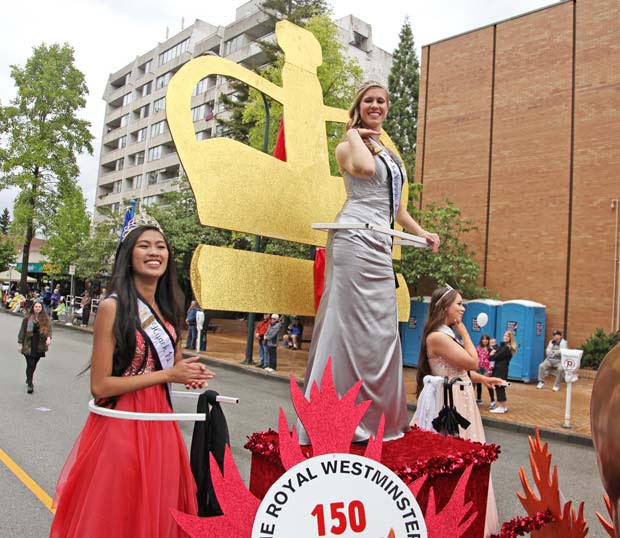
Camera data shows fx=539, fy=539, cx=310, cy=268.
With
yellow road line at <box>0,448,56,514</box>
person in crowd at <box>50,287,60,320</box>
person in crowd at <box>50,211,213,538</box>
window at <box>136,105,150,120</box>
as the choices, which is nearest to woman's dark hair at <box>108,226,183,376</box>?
person in crowd at <box>50,211,213,538</box>

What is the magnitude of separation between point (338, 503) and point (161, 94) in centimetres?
4946

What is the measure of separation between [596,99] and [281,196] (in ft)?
51.0

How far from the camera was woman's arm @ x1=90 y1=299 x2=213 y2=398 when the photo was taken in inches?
81.7

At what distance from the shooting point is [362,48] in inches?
1544

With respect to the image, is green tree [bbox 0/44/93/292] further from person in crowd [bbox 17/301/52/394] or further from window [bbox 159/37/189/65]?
person in crowd [bbox 17/301/52/394]

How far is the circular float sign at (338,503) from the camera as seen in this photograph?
1.38 m

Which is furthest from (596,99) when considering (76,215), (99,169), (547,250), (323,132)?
(99,169)

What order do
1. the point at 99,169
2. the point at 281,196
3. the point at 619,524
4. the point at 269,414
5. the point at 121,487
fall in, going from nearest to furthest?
1. the point at 619,524
2. the point at 121,487
3. the point at 281,196
4. the point at 269,414
5. the point at 99,169

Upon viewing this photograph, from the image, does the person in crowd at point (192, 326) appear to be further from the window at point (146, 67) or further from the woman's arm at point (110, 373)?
the window at point (146, 67)

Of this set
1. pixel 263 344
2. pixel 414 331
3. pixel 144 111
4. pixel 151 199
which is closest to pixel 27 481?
pixel 263 344

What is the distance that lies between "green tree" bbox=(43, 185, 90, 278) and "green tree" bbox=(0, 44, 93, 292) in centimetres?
63

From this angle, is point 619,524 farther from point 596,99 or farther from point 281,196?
point 596,99

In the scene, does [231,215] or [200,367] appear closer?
[200,367]

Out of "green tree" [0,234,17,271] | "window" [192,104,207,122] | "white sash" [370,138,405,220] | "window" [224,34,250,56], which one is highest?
"window" [224,34,250,56]
